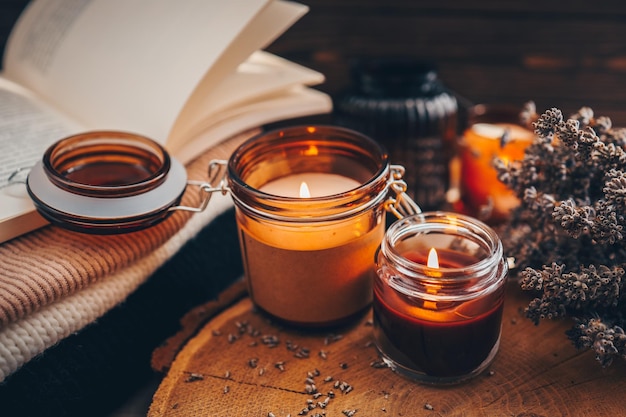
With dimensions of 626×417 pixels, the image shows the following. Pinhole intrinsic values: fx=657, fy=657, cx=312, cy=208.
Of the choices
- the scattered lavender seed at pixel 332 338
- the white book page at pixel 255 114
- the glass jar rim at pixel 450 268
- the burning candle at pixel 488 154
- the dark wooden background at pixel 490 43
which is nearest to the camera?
the glass jar rim at pixel 450 268

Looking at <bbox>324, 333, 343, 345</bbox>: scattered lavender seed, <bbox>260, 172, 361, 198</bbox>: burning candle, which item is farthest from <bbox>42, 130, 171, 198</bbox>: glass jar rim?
<bbox>324, 333, 343, 345</bbox>: scattered lavender seed

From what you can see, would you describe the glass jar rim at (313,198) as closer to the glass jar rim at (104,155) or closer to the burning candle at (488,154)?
the glass jar rim at (104,155)

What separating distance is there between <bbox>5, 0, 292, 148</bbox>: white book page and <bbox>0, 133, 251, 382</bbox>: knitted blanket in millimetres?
154

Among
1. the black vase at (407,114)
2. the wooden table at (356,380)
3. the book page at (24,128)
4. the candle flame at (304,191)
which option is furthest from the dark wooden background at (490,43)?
the wooden table at (356,380)

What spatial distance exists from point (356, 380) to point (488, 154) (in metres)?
0.46

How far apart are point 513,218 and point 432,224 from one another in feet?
0.53

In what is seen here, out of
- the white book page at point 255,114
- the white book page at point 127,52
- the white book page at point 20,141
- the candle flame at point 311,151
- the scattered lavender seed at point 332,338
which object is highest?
the white book page at point 127,52

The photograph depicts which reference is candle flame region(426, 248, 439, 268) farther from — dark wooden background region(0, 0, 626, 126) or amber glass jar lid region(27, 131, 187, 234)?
dark wooden background region(0, 0, 626, 126)

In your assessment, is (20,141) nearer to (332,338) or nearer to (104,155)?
(104,155)

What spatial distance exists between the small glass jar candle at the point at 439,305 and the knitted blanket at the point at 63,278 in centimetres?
28

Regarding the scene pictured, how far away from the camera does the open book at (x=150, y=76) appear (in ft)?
2.84

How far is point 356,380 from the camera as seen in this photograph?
738 mm

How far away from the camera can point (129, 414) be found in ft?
2.73

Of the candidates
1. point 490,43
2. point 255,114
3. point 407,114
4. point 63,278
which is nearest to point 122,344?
point 63,278
